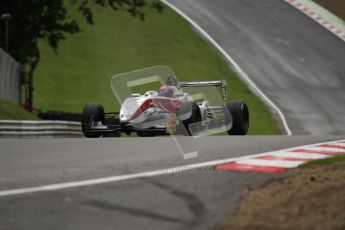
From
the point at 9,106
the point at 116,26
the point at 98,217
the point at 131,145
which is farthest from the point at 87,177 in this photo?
the point at 116,26

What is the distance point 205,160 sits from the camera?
7.63 m

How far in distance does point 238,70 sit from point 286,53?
11.5 feet

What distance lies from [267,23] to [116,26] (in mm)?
8654

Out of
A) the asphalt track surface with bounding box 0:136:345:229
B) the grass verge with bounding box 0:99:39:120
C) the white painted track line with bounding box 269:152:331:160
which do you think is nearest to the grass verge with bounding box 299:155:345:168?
the white painted track line with bounding box 269:152:331:160

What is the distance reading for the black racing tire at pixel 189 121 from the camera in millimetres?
13953

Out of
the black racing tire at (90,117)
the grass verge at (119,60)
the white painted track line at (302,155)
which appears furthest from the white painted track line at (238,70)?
the white painted track line at (302,155)

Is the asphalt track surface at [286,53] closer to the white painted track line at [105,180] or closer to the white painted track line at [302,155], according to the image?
the white painted track line at [302,155]

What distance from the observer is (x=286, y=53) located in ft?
110

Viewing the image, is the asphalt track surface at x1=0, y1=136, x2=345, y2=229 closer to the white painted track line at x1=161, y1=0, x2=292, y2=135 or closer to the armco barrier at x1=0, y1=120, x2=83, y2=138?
the armco barrier at x1=0, y1=120, x2=83, y2=138

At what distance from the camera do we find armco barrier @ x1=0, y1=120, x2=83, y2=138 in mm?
15906

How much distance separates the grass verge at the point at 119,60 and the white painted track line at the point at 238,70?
0.31 metres

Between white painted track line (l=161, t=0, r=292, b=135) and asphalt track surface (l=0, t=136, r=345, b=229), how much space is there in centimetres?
1650

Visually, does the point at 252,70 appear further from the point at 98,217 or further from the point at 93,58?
the point at 98,217

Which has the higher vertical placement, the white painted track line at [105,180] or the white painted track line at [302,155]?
the white painted track line at [105,180]
